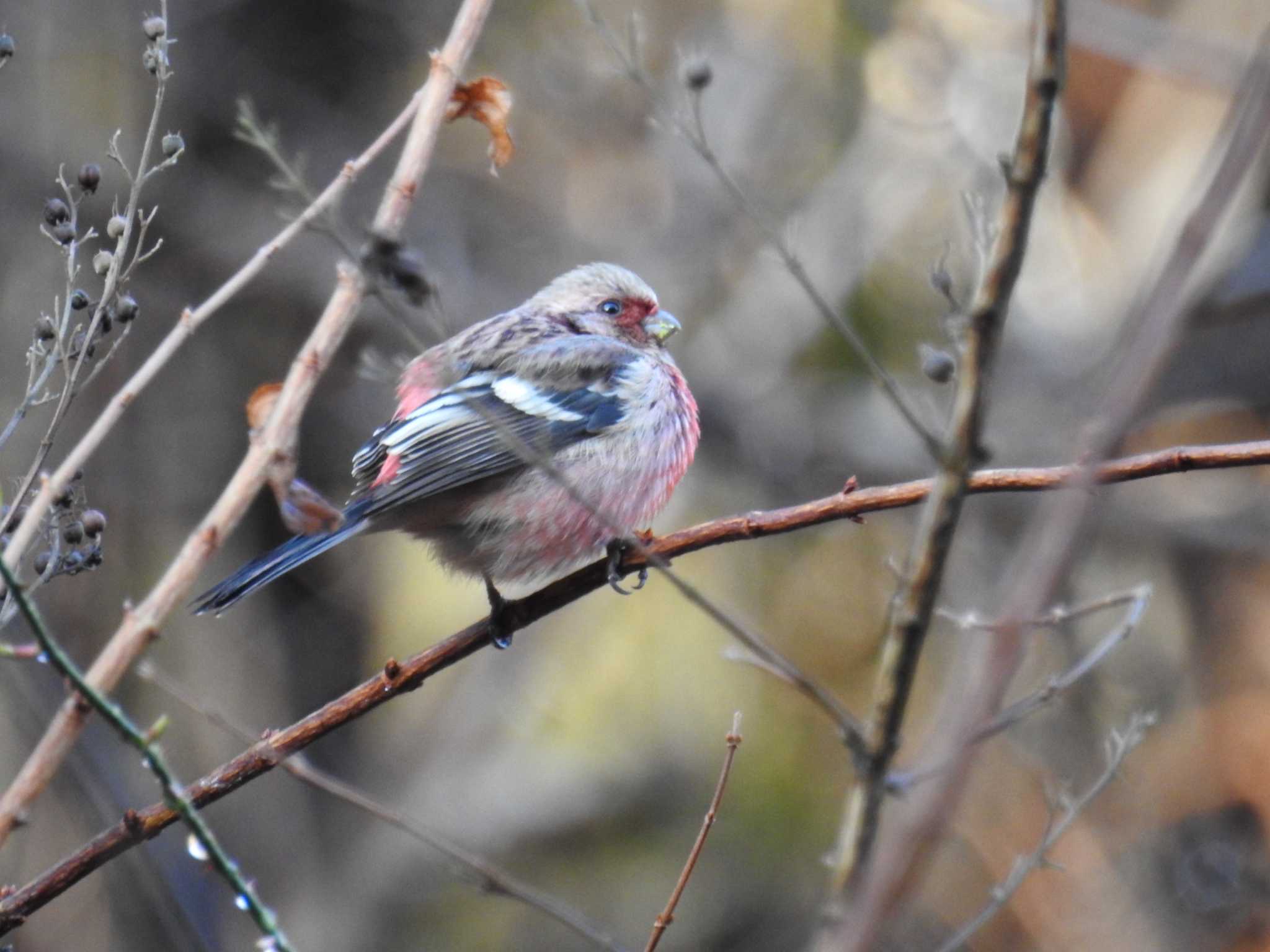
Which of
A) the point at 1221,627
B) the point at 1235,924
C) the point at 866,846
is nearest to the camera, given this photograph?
the point at 866,846

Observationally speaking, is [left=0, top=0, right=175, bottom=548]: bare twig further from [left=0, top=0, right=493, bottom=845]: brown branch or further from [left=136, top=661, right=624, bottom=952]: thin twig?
[left=136, top=661, right=624, bottom=952]: thin twig

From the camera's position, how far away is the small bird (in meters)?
4.09

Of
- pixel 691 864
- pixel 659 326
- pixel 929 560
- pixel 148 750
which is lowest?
pixel 691 864

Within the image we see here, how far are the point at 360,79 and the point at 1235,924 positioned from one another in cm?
776

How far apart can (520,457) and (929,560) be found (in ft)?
7.31

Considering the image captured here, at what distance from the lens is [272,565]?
3.65 metres

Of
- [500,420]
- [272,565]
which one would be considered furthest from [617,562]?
[272,565]

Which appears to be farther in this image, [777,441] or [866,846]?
[777,441]

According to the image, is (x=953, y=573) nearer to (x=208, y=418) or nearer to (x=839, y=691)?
(x=839, y=691)

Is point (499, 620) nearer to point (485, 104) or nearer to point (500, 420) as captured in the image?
point (500, 420)

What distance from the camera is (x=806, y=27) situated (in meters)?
9.45

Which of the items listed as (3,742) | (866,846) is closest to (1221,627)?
(3,742)

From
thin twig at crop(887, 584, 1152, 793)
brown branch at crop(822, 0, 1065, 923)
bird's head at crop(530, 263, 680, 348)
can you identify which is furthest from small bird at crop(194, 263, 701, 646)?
→ brown branch at crop(822, 0, 1065, 923)

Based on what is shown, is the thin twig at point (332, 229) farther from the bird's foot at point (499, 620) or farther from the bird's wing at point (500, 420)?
the bird's wing at point (500, 420)
